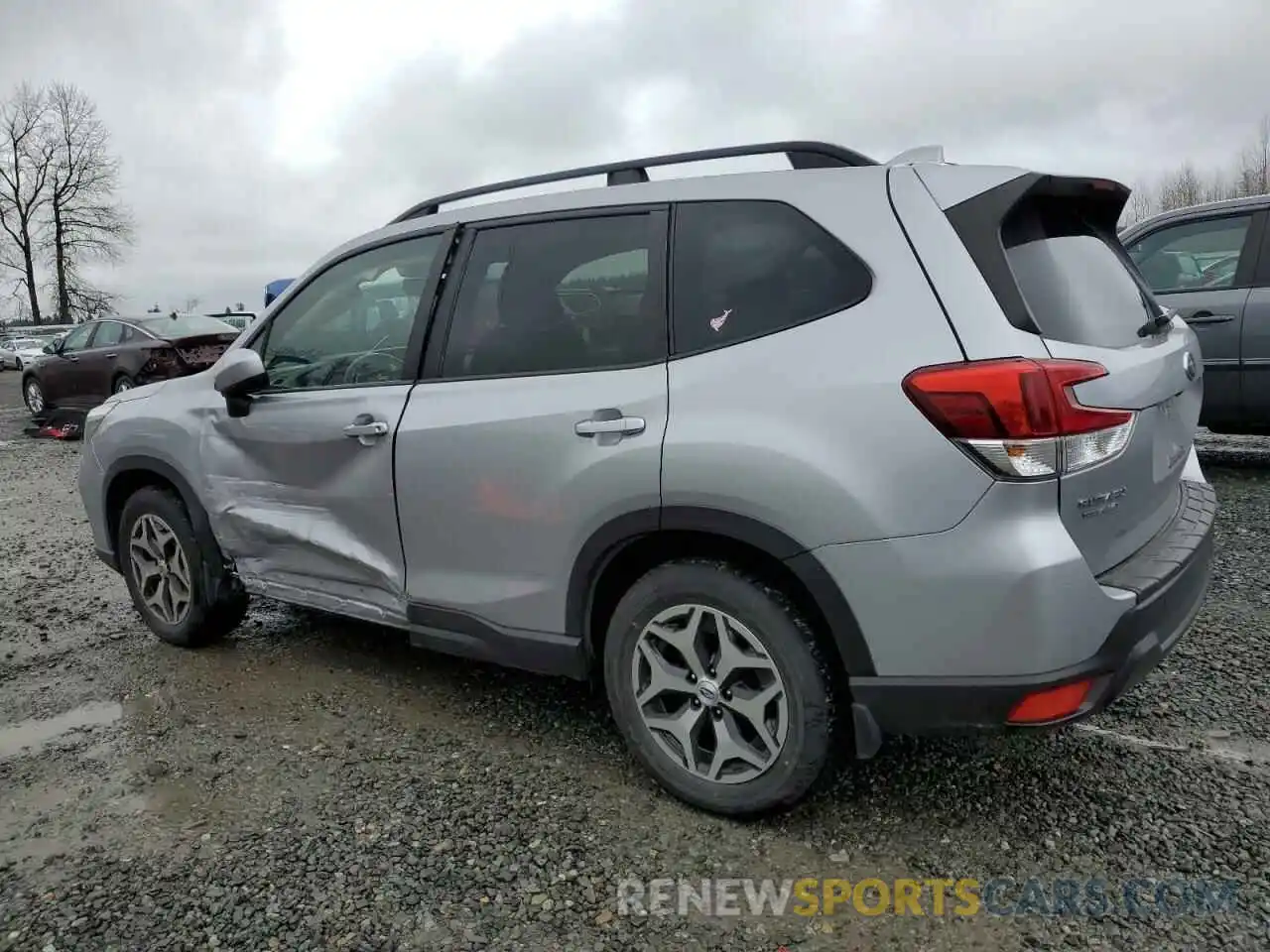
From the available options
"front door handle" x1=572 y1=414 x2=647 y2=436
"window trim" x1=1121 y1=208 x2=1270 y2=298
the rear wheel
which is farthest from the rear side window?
the rear wheel

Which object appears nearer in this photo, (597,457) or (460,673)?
(597,457)

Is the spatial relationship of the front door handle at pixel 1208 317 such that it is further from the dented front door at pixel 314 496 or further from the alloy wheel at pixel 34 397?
the alloy wheel at pixel 34 397

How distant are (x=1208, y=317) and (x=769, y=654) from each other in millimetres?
5413

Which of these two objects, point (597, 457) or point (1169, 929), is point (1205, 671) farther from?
point (597, 457)

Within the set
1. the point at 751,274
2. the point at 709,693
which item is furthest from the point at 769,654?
the point at 751,274

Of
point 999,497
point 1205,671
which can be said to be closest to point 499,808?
point 999,497

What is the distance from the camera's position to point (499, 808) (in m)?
2.78

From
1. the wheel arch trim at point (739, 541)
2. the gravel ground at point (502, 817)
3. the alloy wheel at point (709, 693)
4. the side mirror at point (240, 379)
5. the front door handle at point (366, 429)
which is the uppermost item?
the side mirror at point (240, 379)

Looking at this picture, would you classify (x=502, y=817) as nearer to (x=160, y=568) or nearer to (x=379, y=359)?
(x=379, y=359)

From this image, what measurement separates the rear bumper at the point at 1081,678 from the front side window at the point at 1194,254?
4733mm

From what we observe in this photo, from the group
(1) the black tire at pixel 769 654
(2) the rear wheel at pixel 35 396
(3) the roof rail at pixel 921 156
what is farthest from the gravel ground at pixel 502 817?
(2) the rear wheel at pixel 35 396

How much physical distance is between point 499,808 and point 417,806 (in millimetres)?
244

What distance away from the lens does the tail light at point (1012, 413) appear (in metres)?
2.12

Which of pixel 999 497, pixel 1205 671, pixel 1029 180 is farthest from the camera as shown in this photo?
pixel 1205 671
